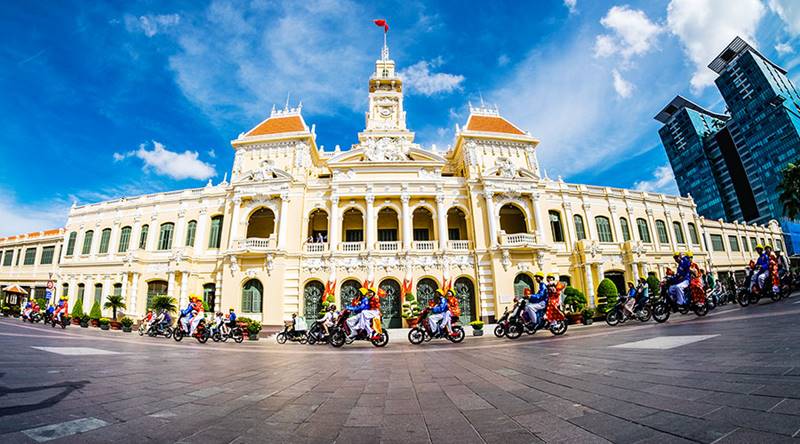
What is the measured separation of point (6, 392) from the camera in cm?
300

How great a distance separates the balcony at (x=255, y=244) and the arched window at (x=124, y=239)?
1124 centimetres

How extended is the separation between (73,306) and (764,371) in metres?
35.3

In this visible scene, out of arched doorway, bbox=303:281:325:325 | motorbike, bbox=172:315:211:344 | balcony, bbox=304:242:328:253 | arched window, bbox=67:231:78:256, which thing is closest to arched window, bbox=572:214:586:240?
balcony, bbox=304:242:328:253

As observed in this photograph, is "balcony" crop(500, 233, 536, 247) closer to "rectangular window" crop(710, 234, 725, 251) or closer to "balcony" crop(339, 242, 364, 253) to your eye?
"balcony" crop(339, 242, 364, 253)

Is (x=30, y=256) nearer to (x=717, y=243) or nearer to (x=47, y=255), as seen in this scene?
(x=47, y=255)

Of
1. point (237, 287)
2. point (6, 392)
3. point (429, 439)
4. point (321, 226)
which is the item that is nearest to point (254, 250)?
point (237, 287)

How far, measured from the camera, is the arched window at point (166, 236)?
78.0 feet

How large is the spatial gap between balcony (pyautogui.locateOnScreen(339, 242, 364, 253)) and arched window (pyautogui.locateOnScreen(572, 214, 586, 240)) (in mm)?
16441

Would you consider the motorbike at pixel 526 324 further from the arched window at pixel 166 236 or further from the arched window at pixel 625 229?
the arched window at pixel 166 236

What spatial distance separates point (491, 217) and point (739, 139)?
92.9 meters

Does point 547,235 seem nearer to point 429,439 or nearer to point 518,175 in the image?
point 518,175

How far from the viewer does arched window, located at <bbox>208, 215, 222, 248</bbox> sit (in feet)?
75.2

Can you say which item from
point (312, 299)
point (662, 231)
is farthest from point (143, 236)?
point (662, 231)

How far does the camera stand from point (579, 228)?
24656 millimetres
